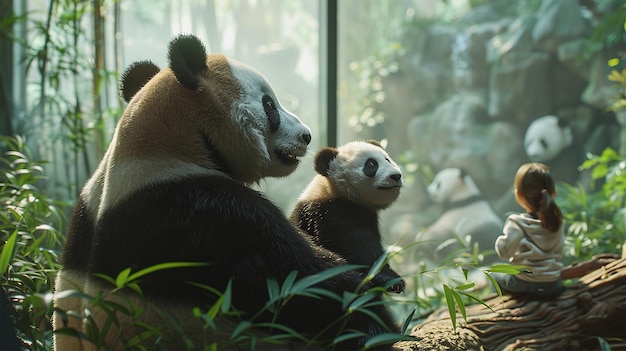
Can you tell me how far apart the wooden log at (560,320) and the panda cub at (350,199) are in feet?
1.76

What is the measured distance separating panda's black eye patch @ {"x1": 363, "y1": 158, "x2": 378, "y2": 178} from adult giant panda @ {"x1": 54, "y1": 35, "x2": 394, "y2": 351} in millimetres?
A: 681

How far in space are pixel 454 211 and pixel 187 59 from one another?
13.0 feet

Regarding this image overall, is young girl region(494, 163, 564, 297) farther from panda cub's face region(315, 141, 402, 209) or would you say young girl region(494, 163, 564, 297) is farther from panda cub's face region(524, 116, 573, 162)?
panda cub's face region(524, 116, 573, 162)

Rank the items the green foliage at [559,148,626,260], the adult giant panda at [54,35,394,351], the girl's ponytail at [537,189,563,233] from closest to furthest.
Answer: the adult giant panda at [54,35,394,351], the girl's ponytail at [537,189,563,233], the green foliage at [559,148,626,260]

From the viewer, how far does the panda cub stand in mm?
2135

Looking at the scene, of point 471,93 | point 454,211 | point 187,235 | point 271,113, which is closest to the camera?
point 187,235

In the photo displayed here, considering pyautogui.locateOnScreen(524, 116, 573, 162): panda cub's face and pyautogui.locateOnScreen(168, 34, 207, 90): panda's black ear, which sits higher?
pyautogui.locateOnScreen(168, 34, 207, 90): panda's black ear

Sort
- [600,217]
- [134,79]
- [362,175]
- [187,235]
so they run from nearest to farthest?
1. [187,235]
2. [134,79]
3. [362,175]
4. [600,217]

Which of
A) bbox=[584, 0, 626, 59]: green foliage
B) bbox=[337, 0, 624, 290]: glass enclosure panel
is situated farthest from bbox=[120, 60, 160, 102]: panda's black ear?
bbox=[584, 0, 626, 59]: green foliage

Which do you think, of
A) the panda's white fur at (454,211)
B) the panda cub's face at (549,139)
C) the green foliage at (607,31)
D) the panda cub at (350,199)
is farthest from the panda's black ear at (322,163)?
the green foliage at (607,31)

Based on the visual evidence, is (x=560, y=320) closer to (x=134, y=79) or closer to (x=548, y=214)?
(x=548, y=214)

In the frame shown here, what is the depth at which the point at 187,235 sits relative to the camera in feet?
5.12

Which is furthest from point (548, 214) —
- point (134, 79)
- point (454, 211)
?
point (454, 211)

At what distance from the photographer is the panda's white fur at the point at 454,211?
16.3ft
